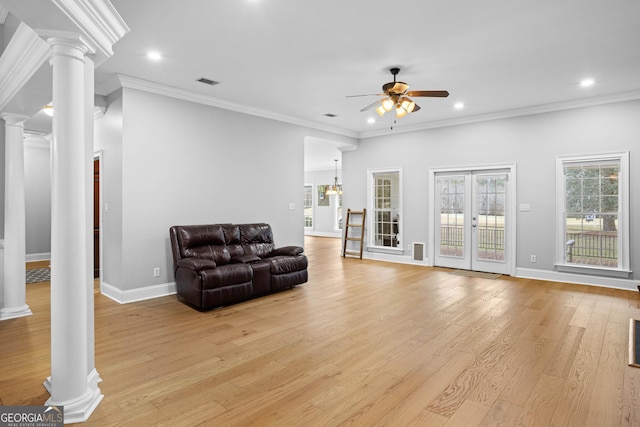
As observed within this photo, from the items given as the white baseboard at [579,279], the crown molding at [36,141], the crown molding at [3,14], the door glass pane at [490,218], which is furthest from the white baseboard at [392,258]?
the crown molding at [36,141]

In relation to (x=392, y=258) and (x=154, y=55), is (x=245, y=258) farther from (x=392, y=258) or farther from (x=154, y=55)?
(x=392, y=258)

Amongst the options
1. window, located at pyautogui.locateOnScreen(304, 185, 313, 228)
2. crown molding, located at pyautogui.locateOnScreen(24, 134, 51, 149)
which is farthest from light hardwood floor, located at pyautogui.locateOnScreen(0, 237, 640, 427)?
window, located at pyautogui.locateOnScreen(304, 185, 313, 228)

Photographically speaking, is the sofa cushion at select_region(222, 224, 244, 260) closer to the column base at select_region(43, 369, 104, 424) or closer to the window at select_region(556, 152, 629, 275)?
the column base at select_region(43, 369, 104, 424)

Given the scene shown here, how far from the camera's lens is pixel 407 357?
3125 millimetres

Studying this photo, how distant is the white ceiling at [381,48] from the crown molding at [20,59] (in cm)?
69

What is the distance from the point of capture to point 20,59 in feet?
10.1

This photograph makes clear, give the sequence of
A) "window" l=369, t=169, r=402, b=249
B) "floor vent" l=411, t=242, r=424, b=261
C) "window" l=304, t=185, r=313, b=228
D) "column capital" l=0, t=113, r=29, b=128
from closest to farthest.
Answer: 1. "column capital" l=0, t=113, r=29, b=128
2. "floor vent" l=411, t=242, r=424, b=261
3. "window" l=369, t=169, r=402, b=249
4. "window" l=304, t=185, r=313, b=228

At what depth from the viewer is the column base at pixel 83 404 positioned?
86.5 inches

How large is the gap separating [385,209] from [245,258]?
13.6 ft

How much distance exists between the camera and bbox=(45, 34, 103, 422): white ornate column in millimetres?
2244

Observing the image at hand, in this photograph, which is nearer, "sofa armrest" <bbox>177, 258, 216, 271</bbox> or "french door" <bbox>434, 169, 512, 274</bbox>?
"sofa armrest" <bbox>177, 258, 216, 271</bbox>

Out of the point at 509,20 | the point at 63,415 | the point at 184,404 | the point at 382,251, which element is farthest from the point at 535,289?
the point at 63,415

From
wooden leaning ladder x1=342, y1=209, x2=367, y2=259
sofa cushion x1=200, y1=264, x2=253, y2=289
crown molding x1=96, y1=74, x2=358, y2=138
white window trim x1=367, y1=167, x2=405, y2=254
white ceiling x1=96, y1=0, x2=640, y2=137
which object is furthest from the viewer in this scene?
wooden leaning ladder x1=342, y1=209, x2=367, y2=259

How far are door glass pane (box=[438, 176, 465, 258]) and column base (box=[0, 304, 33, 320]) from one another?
264 inches
